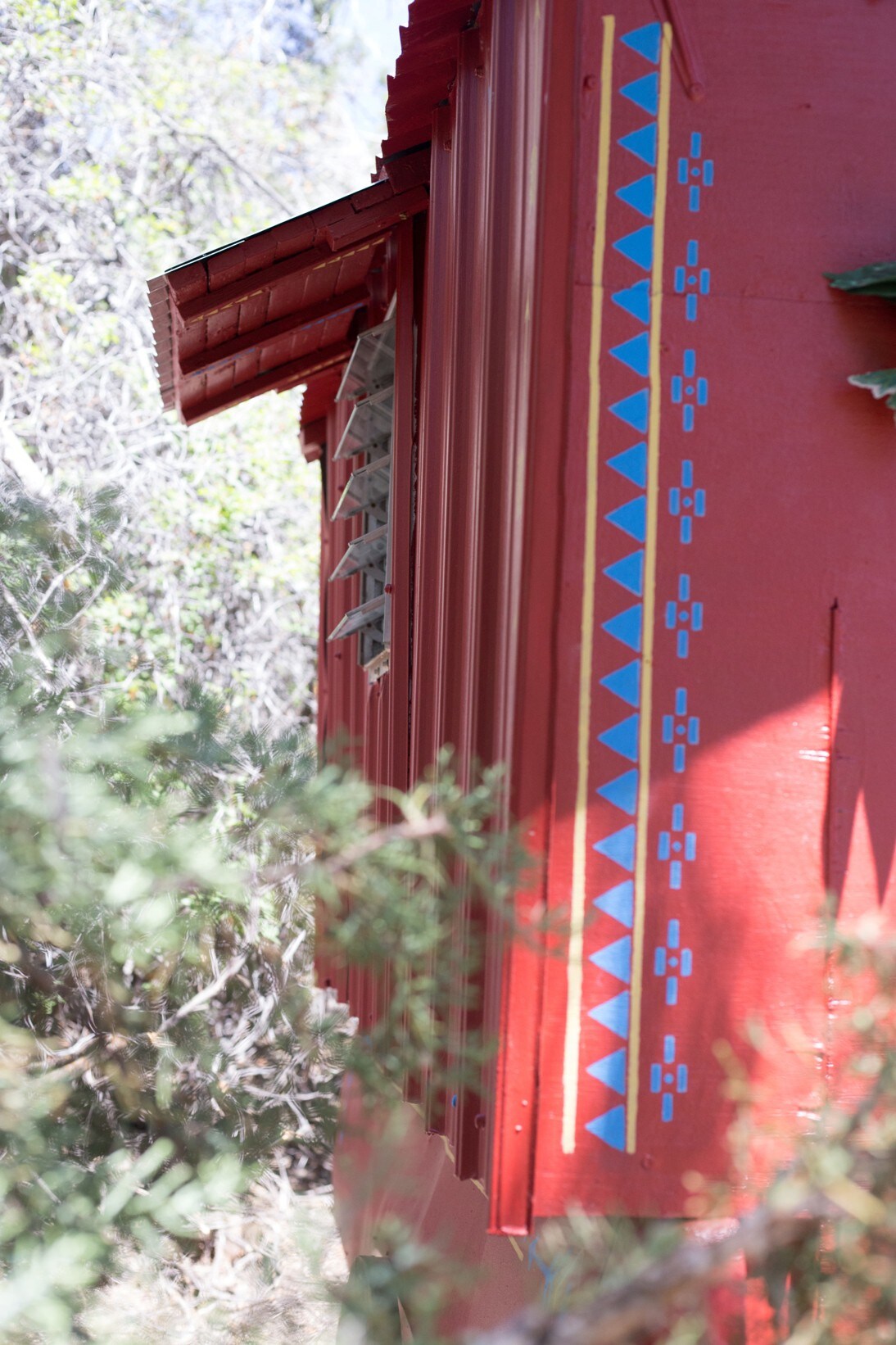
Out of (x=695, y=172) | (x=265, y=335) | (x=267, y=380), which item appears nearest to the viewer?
(x=695, y=172)

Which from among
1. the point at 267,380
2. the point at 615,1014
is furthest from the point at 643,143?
the point at 267,380

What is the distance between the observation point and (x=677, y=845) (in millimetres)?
2896

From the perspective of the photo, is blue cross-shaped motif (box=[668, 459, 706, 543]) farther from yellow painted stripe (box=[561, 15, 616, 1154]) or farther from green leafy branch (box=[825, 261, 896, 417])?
green leafy branch (box=[825, 261, 896, 417])

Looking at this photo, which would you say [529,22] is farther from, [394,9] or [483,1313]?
[394,9]

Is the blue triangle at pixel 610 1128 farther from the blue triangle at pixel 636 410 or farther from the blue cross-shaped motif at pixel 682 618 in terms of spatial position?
the blue triangle at pixel 636 410

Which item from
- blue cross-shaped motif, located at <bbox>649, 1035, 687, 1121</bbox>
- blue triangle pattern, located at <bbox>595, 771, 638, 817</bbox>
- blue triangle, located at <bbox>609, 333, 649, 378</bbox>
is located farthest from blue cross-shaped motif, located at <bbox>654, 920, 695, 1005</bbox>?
blue triangle, located at <bbox>609, 333, 649, 378</bbox>

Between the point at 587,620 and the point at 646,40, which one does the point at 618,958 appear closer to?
the point at 587,620

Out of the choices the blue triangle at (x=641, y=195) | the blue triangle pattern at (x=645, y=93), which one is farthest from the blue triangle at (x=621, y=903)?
the blue triangle pattern at (x=645, y=93)

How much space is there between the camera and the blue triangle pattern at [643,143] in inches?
116

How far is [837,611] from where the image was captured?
2.99 m

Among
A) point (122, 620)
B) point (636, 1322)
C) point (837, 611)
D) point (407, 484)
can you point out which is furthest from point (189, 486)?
point (636, 1322)

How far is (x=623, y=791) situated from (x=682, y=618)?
0.40 metres

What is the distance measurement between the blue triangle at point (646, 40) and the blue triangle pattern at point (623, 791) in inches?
61.7

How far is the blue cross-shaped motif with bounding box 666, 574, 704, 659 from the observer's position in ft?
9.57
